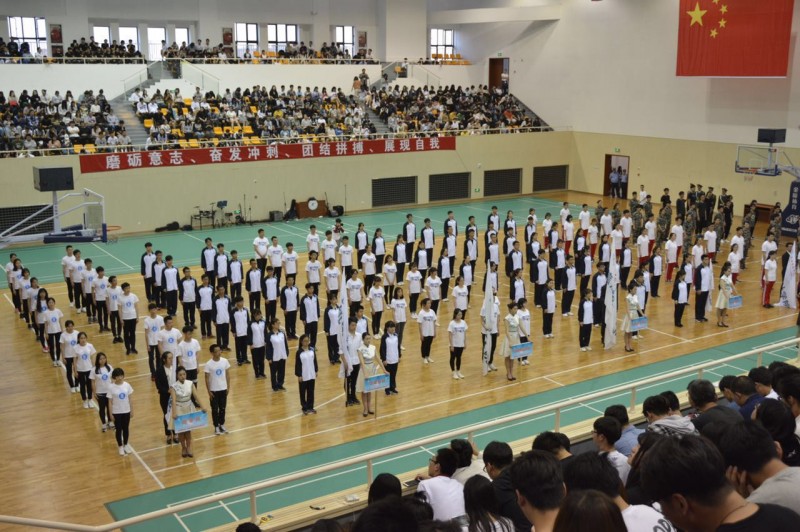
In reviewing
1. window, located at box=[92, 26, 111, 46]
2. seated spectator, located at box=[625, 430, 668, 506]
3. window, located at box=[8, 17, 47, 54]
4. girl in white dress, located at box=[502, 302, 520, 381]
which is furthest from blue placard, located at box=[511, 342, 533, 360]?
window, located at box=[92, 26, 111, 46]

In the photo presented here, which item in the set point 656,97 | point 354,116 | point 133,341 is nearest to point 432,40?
point 354,116

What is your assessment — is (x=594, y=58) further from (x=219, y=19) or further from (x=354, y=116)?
(x=219, y=19)

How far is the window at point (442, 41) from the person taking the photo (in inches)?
1763

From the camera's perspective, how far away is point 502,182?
37531mm

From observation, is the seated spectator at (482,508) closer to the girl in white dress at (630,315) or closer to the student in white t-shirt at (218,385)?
the student in white t-shirt at (218,385)

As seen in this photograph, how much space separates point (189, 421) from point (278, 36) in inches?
1276

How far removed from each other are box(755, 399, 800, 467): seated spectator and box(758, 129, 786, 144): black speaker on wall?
25.2 m

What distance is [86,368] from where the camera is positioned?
13508 millimetres

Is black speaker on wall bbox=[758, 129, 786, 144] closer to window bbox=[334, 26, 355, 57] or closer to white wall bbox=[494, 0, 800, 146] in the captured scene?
white wall bbox=[494, 0, 800, 146]

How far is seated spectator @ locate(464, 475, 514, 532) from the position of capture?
4344 mm

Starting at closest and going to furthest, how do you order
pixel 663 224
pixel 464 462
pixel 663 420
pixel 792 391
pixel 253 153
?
pixel 792 391 < pixel 464 462 < pixel 663 420 < pixel 663 224 < pixel 253 153

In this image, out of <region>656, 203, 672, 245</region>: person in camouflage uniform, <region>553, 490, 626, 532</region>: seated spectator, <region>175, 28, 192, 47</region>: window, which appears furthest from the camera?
<region>175, 28, 192, 47</region>: window

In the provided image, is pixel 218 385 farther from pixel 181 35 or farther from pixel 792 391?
pixel 181 35

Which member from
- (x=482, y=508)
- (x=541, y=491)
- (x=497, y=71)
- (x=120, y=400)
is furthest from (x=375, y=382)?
(x=497, y=71)
